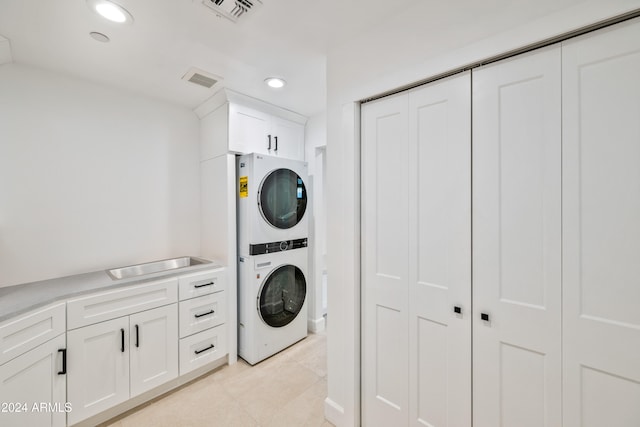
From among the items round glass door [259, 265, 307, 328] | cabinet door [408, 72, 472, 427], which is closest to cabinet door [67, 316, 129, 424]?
round glass door [259, 265, 307, 328]

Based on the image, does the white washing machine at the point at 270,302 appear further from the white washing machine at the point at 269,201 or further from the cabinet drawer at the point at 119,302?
the cabinet drawer at the point at 119,302

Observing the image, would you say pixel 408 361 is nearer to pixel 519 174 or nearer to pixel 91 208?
pixel 519 174

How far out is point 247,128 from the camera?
8.16ft

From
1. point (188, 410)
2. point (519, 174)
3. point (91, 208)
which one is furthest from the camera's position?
point (91, 208)

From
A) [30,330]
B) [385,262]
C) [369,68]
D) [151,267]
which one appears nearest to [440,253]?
[385,262]

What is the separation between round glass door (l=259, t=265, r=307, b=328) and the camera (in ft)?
8.32

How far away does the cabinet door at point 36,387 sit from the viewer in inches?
52.4

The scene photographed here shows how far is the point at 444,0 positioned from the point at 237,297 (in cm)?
266

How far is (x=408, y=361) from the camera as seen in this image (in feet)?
4.84

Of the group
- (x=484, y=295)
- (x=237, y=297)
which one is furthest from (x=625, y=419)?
(x=237, y=297)

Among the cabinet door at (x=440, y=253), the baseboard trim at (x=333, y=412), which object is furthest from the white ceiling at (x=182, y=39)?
the baseboard trim at (x=333, y=412)

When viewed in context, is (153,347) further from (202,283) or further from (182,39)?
(182,39)

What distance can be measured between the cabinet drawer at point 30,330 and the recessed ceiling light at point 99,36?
5.35 ft

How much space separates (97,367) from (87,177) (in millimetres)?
1468
